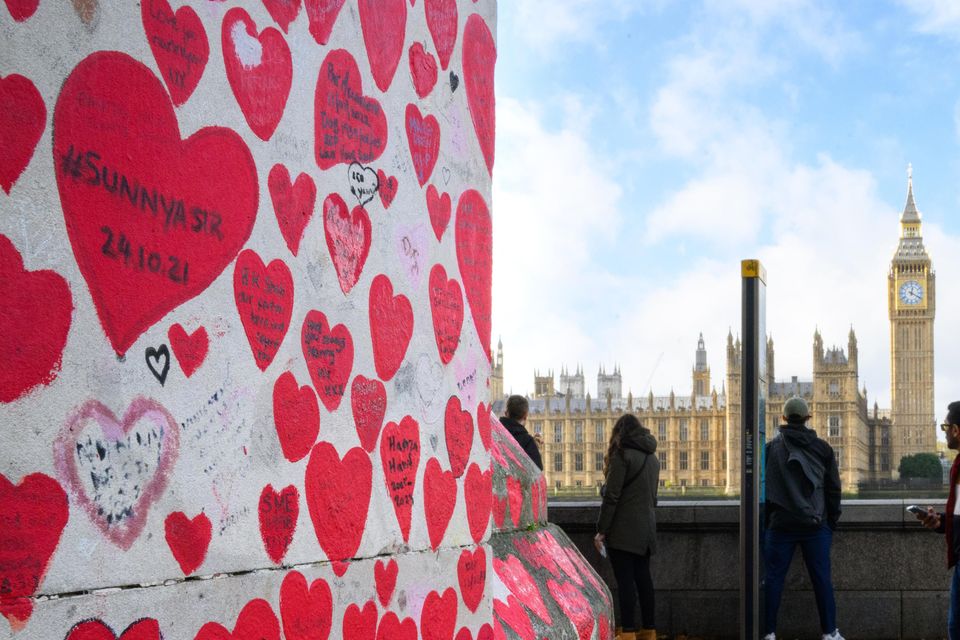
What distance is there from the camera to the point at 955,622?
6145 millimetres

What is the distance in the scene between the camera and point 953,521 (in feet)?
20.4

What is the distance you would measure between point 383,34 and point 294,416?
92 centimetres

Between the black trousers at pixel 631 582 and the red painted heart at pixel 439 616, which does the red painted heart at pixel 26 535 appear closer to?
the red painted heart at pixel 439 616

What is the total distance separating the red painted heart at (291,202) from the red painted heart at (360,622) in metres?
0.74

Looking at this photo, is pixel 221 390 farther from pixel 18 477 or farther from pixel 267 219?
pixel 18 477

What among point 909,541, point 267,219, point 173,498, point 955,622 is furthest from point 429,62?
point 909,541

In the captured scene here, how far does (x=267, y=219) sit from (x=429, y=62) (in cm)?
94

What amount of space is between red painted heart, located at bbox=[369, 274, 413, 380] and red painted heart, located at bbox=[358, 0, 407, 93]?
447 mm

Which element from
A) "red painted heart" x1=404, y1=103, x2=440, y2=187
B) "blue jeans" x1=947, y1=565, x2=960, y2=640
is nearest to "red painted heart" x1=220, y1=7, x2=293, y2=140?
"red painted heart" x1=404, y1=103, x2=440, y2=187

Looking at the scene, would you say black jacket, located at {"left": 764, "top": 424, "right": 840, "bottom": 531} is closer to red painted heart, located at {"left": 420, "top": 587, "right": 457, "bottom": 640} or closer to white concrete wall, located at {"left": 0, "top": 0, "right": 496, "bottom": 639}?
white concrete wall, located at {"left": 0, "top": 0, "right": 496, "bottom": 639}

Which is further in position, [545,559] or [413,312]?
[545,559]

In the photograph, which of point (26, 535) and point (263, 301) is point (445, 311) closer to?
point (263, 301)

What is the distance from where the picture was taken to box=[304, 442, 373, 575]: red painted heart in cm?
228

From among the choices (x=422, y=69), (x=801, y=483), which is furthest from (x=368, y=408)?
(x=801, y=483)
